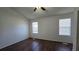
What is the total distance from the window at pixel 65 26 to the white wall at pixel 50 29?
0.78 feet

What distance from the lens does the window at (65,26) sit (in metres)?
4.85

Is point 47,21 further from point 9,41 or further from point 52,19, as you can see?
point 9,41

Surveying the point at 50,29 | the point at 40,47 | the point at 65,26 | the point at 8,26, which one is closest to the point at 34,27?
the point at 50,29

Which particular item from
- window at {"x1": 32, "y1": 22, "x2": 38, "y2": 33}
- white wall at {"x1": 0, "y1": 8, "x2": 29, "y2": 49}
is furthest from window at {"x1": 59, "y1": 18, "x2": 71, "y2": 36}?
white wall at {"x1": 0, "y1": 8, "x2": 29, "y2": 49}

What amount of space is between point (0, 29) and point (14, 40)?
5.00ft

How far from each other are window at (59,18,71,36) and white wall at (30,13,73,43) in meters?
0.24

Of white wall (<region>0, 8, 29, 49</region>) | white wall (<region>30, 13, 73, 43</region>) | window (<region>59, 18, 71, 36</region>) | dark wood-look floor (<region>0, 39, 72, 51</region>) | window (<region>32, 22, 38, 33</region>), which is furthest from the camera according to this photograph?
window (<region>32, 22, 38, 33</region>)

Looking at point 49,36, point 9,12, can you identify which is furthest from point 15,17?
point 49,36

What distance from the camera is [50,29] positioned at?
19.0 feet

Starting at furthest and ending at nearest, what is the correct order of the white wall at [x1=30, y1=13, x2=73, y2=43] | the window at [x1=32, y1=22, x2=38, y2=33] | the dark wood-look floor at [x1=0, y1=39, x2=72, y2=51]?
the window at [x1=32, y1=22, x2=38, y2=33]
the white wall at [x1=30, y1=13, x2=73, y2=43]
the dark wood-look floor at [x1=0, y1=39, x2=72, y2=51]

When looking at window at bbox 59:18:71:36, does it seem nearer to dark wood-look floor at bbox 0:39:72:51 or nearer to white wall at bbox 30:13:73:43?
white wall at bbox 30:13:73:43

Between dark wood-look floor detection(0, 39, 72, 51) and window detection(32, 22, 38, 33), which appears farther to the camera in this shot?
window detection(32, 22, 38, 33)

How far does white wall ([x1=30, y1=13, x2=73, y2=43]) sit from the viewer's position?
16.9 ft
